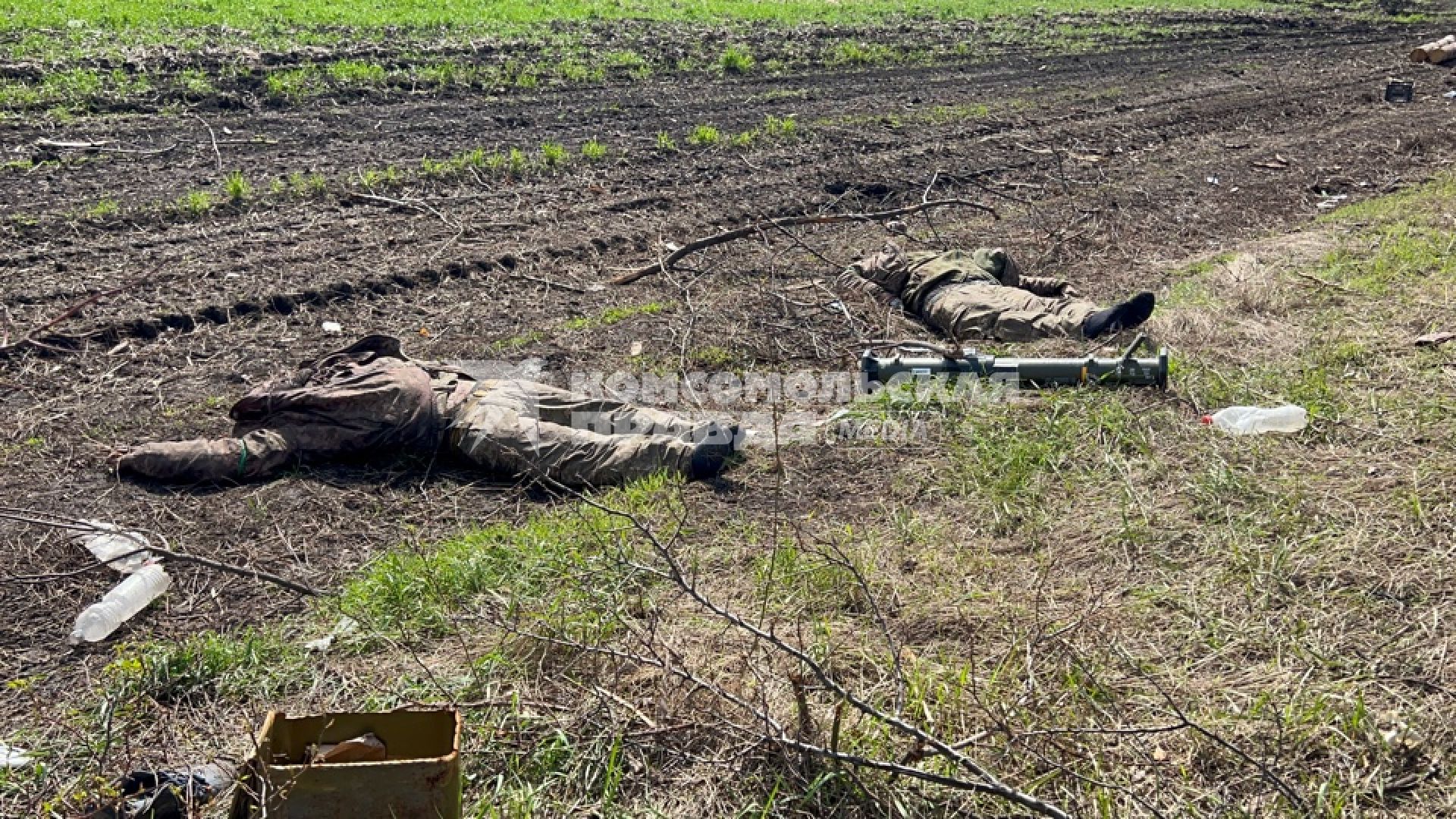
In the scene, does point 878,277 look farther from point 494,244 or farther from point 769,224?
point 494,244

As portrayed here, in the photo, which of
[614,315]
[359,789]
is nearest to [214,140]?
[614,315]

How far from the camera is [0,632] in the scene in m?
3.82

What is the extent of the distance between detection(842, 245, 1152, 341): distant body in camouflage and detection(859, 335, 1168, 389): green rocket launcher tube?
47cm

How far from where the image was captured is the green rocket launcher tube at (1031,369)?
213 inches

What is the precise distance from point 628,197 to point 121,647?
5.80m

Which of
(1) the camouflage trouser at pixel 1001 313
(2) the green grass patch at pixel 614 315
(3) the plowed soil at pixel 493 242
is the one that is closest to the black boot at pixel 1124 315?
(1) the camouflage trouser at pixel 1001 313

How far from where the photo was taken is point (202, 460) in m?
4.73

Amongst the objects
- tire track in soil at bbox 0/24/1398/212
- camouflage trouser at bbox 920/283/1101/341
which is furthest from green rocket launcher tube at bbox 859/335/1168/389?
tire track in soil at bbox 0/24/1398/212

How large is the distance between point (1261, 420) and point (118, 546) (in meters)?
4.34

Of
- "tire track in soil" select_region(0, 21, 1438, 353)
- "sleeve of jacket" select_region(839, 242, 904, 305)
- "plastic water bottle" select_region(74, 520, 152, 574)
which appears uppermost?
"tire track in soil" select_region(0, 21, 1438, 353)

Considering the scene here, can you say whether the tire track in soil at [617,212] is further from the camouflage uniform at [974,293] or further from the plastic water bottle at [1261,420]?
the plastic water bottle at [1261,420]

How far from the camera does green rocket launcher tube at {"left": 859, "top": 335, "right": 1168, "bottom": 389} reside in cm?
542

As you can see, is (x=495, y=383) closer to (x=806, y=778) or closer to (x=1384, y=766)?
(x=806, y=778)

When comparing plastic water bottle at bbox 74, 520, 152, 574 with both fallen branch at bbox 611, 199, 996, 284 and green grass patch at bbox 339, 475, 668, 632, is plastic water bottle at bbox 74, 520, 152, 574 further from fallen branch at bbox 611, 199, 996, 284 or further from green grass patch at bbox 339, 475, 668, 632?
fallen branch at bbox 611, 199, 996, 284
